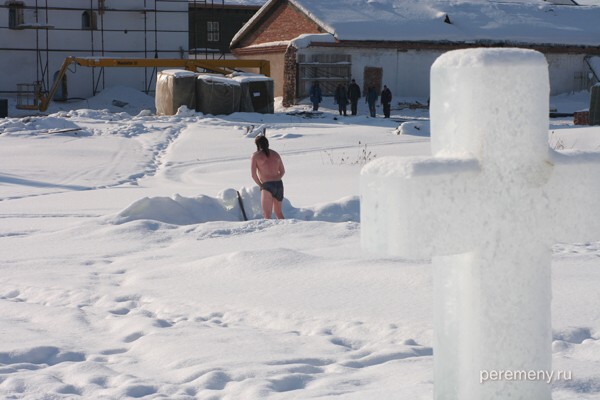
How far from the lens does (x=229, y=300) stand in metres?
6.02

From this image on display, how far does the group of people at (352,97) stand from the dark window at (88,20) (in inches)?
519

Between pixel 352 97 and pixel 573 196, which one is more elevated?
pixel 573 196

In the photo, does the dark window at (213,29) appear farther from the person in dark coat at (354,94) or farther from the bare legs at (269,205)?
the bare legs at (269,205)

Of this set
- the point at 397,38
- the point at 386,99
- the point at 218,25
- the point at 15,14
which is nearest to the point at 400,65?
the point at 397,38

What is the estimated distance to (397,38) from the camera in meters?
36.3

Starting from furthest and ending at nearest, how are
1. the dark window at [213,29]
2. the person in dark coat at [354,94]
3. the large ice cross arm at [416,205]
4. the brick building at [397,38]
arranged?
1. the dark window at [213,29]
2. the brick building at [397,38]
3. the person in dark coat at [354,94]
4. the large ice cross arm at [416,205]

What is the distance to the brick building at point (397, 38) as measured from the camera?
35938 millimetres

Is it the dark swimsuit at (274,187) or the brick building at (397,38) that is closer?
the dark swimsuit at (274,187)

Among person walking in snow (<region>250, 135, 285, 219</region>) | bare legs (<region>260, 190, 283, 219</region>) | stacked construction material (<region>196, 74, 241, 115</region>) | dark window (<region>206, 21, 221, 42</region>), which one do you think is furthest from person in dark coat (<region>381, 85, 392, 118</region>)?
dark window (<region>206, 21, 221, 42</region>)

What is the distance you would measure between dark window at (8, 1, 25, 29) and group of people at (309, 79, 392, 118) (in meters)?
14.5

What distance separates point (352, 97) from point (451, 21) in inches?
300

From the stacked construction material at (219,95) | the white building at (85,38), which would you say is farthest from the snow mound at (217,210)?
the white building at (85,38)

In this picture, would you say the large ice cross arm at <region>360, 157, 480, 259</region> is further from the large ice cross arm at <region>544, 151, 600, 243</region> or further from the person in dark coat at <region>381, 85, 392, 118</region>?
the person in dark coat at <region>381, 85, 392, 118</region>
